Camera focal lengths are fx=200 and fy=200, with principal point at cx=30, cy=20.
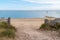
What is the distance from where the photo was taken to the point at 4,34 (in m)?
12.7

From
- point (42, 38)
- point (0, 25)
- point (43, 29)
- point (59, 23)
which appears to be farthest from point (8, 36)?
point (59, 23)

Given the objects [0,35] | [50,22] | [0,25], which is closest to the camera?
[0,35]

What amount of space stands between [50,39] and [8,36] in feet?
8.71

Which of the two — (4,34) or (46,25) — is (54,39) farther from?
(46,25)

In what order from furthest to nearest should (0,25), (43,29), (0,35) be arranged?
1. (43,29)
2. (0,25)
3. (0,35)

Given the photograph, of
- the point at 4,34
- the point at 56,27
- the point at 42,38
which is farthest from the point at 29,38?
the point at 56,27

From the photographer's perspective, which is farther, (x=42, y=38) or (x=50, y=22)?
(x=50, y=22)

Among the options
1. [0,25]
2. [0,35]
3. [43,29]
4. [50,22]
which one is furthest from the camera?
[50,22]

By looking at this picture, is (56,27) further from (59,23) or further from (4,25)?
(4,25)

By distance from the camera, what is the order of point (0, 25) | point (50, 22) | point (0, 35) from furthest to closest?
point (50, 22) → point (0, 25) → point (0, 35)

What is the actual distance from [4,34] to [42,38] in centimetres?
246

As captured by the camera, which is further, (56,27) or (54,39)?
(56,27)

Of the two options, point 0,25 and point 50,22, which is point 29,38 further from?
point 50,22

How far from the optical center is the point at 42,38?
1294 cm
